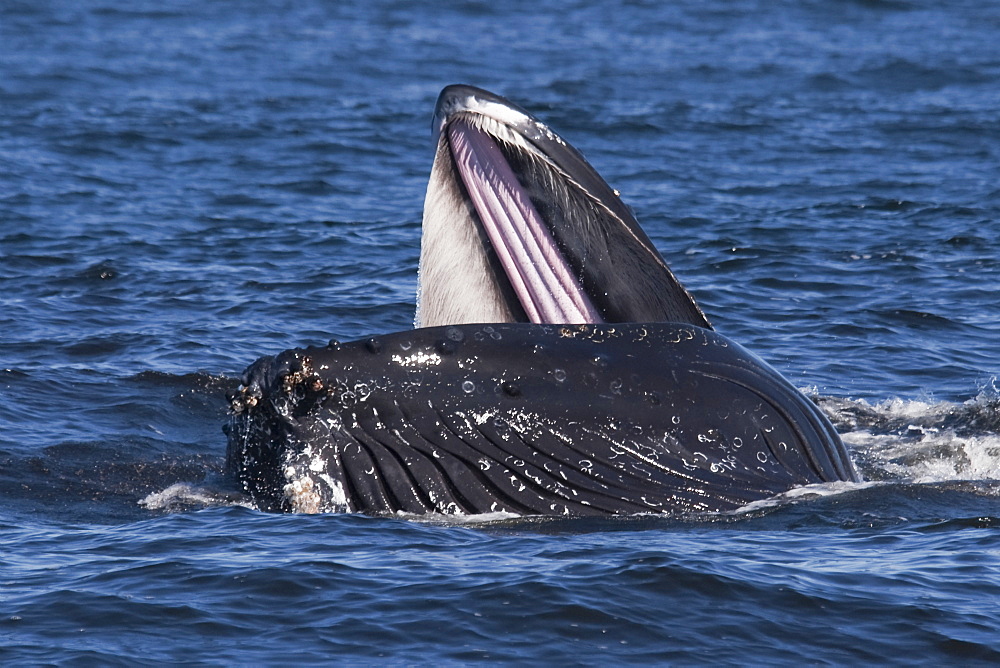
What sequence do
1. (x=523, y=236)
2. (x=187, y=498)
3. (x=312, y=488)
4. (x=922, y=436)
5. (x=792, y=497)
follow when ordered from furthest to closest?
(x=922, y=436), (x=187, y=498), (x=523, y=236), (x=792, y=497), (x=312, y=488)

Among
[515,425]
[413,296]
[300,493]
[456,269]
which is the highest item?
[456,269]

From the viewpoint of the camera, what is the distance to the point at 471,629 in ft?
24.8

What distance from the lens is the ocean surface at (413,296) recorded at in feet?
25.6

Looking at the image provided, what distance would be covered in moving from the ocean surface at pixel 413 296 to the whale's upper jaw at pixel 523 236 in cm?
142

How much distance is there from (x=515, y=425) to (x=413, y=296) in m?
9.12

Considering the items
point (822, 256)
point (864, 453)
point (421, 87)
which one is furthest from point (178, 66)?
point (864, 453)

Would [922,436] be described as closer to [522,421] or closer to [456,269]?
[456,269]

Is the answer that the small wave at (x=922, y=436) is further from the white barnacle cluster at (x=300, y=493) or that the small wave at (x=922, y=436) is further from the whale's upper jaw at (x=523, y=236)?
the white barnacle cluster at (x=300, y=493)

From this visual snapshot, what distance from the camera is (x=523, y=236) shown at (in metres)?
9.37

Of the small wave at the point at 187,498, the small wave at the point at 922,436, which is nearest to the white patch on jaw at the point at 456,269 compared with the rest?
the small wave at the point at 187,498

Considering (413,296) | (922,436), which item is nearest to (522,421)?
(922,436)

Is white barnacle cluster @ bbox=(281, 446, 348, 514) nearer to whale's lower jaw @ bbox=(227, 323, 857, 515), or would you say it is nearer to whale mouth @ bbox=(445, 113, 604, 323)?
whale's lower jaw @ bbox=(227, 323, 857, 515)

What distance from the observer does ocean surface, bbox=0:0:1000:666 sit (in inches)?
307

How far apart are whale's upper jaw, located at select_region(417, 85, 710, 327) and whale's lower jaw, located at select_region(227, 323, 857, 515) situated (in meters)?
0.58
